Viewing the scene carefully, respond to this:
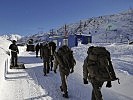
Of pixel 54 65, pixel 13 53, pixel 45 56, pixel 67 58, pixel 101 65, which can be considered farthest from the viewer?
pixel 13 53

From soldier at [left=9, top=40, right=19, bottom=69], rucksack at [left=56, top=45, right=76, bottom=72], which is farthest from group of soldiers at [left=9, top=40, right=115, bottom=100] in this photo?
rucksack at [left=56, top=45, right=76, bottom=72]

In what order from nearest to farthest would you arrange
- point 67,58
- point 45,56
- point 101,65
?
1. point 101,65
2. point 67,58
3. point 45,56

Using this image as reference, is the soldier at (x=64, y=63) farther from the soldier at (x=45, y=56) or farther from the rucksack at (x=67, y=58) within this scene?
the soldier at (x=45, y=56)

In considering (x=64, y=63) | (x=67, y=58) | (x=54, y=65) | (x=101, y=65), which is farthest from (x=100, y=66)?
(x=54, y=65)

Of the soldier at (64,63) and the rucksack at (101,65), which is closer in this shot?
the rucksack at (101,65)

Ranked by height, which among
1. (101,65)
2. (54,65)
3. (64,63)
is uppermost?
(101,65)

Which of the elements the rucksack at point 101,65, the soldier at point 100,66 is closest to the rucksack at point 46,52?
the soldier at point 100,66

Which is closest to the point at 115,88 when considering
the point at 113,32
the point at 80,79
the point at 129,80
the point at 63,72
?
the point at 129,80

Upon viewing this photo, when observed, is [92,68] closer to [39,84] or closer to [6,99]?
[6,99]

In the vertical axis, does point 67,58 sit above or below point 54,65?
above

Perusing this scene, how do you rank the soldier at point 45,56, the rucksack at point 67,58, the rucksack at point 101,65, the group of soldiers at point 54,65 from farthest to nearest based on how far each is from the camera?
the soldier at point 45,56
the rucksack at point 67,58
the group of soldiers at point 54,65
the rucksack at point 101,65

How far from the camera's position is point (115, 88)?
452 inches

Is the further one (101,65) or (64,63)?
(64,63)

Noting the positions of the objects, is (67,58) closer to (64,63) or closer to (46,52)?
(64,63)
